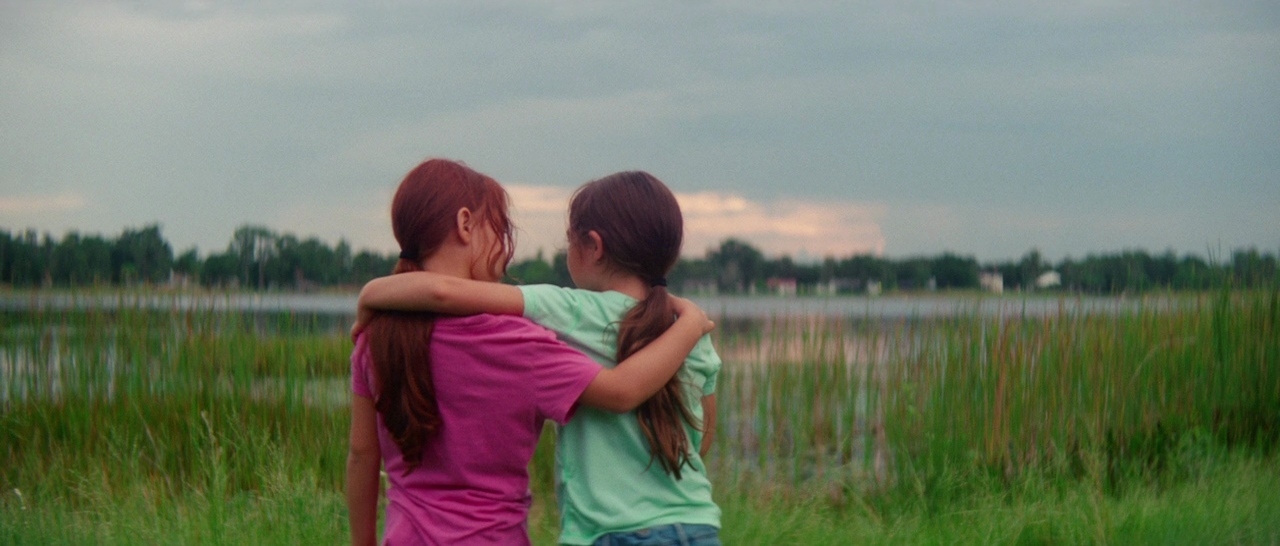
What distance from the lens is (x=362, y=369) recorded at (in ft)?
5.16

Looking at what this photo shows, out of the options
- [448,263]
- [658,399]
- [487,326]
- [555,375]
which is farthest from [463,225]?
[658,399]

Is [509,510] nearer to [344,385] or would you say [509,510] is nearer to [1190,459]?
[344,385]

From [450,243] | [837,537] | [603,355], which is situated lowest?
[837,537]

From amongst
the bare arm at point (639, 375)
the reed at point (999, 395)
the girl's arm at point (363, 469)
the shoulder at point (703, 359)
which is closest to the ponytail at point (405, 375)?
the girl's arm at point (363, 469)

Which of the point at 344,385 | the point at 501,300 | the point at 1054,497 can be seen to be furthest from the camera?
the point at 344,385

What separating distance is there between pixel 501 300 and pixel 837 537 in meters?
1.88

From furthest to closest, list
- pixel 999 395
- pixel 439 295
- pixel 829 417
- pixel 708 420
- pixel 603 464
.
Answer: pixel 829 417 < pixel 999 395 < pixel 708 420 < pixel 603 464 < pixel 439 295

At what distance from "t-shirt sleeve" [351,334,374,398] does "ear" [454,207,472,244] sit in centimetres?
22

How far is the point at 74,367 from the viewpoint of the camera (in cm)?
436

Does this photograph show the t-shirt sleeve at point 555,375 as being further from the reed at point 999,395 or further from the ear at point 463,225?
the reed at point 999,395

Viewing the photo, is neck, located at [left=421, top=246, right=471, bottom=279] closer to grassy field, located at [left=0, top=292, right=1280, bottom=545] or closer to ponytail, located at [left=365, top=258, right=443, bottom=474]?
ponytail, located at [left=365, top=258, right=443, bottom=474]

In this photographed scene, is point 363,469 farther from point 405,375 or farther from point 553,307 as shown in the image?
point 553,307

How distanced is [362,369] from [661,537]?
1.80ft

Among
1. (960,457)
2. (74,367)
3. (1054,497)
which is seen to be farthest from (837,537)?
(74,367)
